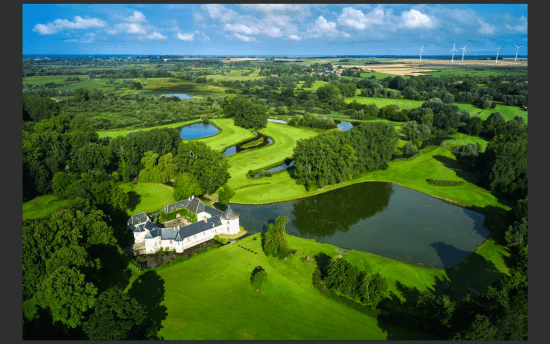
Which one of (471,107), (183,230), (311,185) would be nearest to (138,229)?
(183,230)

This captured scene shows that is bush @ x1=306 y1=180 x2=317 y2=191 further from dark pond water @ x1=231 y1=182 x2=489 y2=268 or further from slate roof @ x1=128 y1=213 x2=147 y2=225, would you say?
slate roof @ x1=128 y1=213 x2=147 y2=225

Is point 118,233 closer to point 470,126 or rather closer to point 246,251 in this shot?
point 246,251

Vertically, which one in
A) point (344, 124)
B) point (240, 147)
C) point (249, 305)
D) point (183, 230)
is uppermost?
point (344, 124)

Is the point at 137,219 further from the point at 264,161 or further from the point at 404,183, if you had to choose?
the point at 404,183

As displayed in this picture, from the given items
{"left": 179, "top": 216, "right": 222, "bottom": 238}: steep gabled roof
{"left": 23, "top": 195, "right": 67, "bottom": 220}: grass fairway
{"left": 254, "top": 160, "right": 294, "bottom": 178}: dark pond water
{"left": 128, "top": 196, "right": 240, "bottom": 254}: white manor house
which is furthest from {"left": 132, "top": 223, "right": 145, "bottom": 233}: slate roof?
{"left": 254, "top": 160, "right": 294, "bottom": 178}: dark pond water

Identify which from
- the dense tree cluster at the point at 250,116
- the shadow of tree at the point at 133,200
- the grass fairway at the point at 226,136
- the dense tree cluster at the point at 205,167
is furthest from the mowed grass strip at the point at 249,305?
the dense tree cluster at the point at 250,116
